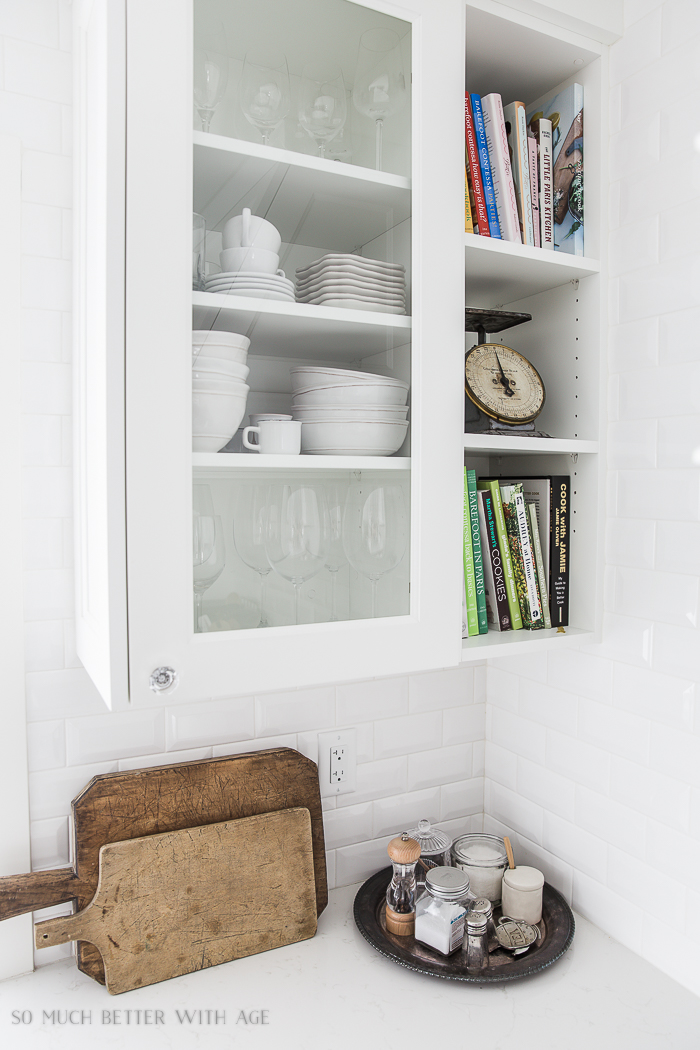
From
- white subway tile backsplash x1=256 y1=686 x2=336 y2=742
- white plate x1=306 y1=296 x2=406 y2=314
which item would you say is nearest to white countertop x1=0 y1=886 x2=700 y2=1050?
white subway tile backsplash x1=256 y1=686 x2=336 y2=742

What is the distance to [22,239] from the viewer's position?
1.03 m

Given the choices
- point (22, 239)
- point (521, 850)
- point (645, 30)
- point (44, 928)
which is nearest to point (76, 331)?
point (22, 239)

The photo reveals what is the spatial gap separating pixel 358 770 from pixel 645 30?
4.38ft

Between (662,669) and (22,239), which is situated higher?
(22,239)

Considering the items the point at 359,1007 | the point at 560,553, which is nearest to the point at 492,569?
the point at 560,553

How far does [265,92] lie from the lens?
91 cm

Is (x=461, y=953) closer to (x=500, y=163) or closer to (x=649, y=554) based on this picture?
(x=649, y=554)

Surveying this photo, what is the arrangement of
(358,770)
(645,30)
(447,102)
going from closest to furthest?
1. (447,102)
2. (645,30)
3. (358,770)

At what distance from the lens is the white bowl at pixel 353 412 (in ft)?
3.05

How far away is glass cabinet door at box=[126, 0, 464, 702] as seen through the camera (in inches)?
31.8

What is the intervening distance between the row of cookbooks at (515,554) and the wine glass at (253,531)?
1.19 feet

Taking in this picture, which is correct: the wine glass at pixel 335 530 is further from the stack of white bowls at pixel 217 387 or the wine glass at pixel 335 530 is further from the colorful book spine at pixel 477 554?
the colorful book spine at pixel 477 554

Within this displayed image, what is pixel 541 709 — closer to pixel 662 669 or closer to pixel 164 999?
pixel 662 669

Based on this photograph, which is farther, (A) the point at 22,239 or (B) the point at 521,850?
(B) the point at 521,850
